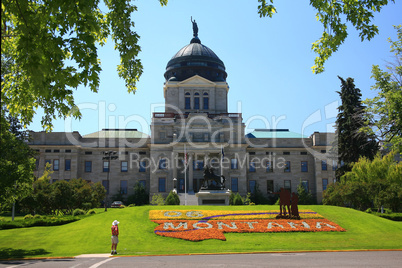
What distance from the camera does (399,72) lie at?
2398 centimetres

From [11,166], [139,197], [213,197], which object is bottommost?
[139,197]

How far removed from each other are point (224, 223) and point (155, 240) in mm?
6522

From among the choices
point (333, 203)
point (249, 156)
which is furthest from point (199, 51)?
point (333, 203)

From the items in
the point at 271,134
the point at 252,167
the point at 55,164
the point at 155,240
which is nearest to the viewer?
the point at 155,240

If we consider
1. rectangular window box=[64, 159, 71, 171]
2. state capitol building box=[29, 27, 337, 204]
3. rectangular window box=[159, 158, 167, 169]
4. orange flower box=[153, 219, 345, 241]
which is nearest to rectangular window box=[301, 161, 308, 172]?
state capitol building box=[29, 27, 337, 204]

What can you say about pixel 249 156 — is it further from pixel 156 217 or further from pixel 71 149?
pixel 156 217

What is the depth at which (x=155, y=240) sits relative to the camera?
27.9 meters

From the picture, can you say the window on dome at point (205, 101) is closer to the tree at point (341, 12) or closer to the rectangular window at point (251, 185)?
the rectangular window at point (251, 185)

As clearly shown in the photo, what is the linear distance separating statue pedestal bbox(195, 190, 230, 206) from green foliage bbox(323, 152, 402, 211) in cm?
1347

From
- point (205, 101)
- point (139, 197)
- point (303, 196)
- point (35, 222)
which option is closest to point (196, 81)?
point (205, 101)

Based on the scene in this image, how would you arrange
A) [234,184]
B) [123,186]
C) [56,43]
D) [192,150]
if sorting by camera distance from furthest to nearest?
1. [123,186]
2. [234,184]
3. [192,150]
4. [56,43]

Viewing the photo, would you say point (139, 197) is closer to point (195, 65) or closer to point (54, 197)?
point (54, 197)

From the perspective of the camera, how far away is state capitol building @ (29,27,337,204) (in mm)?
74688

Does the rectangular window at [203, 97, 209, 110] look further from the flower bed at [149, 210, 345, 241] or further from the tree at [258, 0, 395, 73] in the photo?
the tree at [258, 0, 395, 73]
